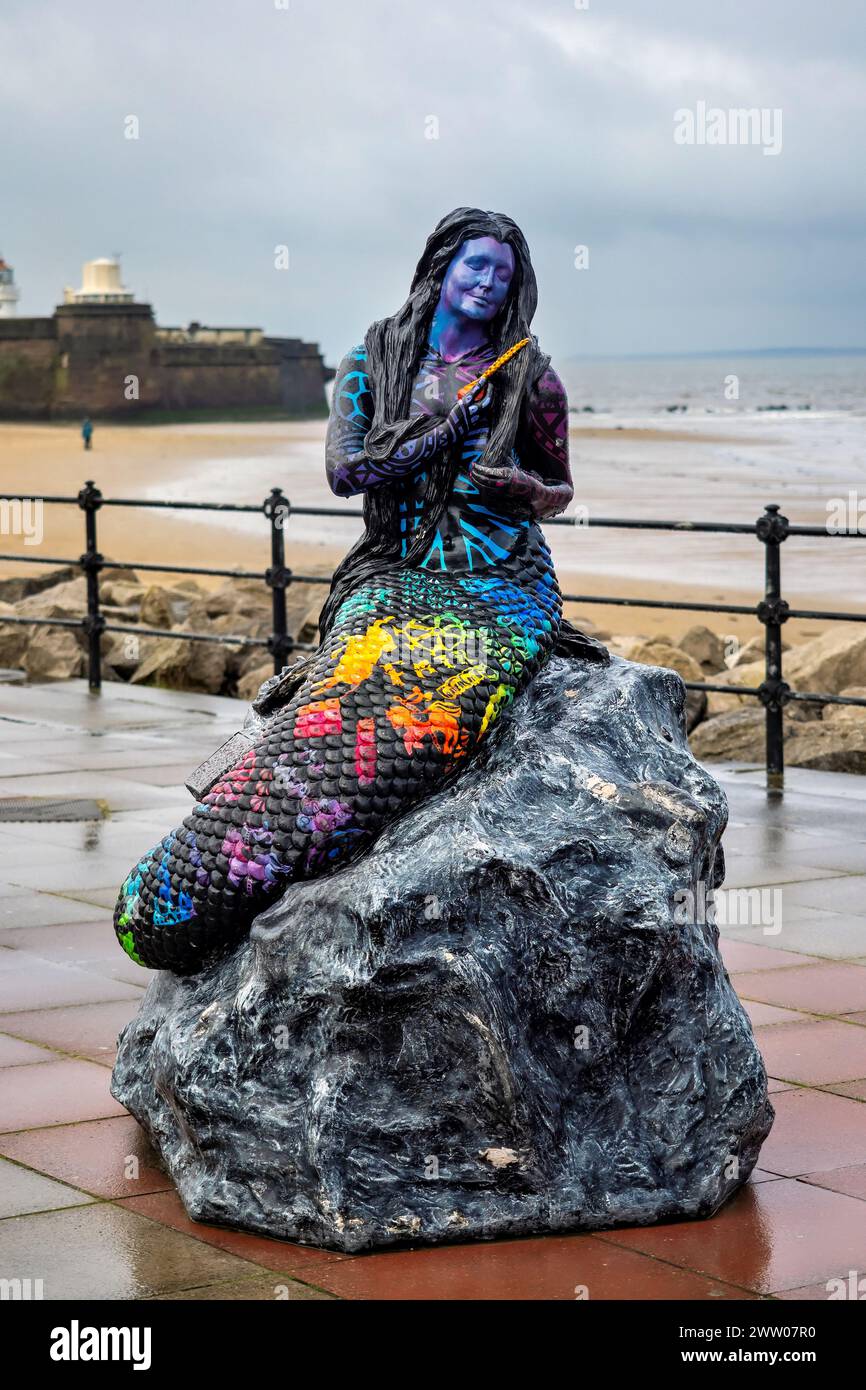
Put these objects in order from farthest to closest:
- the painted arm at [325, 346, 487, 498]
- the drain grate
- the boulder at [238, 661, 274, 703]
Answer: the boulder at [238, 661, 274, 703], the drain grate, the painted arm at [325, 346, 487, 498]

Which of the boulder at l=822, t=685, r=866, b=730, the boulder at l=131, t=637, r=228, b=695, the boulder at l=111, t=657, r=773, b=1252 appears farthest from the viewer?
the boulder at l=131, t=637, r=228, b=695

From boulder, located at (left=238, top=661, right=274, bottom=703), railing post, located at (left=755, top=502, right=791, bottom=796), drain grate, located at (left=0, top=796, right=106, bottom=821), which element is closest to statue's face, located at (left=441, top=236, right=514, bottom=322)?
drain grate, located at (left=0, top=796, right=106, bottom=821)

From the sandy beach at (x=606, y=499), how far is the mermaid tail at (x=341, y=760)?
5310 millimetres

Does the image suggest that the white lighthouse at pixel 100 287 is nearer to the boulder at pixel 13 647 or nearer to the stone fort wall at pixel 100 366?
the stone fort wall at pixel 100 366

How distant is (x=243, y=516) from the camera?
33688mm

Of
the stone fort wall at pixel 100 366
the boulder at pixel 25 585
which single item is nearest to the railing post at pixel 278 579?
the boulder at pixel 25 585

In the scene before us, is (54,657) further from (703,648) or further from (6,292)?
(6,292)

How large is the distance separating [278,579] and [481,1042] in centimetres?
766

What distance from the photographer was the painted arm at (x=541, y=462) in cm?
471

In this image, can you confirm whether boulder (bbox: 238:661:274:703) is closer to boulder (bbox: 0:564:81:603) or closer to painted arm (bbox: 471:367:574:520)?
boulder (bbox: 0:564:81:603)

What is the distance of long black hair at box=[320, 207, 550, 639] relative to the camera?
4770 millimetres

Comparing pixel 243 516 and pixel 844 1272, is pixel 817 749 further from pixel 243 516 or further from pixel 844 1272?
pixel 243 516

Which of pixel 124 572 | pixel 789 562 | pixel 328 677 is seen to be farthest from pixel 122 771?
pixel 789 562

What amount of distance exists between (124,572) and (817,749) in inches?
495
